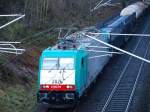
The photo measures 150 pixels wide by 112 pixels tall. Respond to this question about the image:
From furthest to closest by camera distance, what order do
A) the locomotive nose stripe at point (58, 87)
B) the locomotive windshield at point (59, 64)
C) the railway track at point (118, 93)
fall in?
the railway track at point (118, 93) < the locomotive windshield at point (59, 64) < the locomotive nose stripe at point (58, 87)

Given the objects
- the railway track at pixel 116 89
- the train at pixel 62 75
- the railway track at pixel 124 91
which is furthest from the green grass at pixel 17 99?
the railway track at pixel 124 91

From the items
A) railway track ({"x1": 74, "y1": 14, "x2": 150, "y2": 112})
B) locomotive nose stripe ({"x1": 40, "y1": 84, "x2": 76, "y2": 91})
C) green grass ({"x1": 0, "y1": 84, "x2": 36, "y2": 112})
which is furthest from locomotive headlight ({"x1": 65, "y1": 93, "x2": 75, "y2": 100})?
green grass ({"x1": 0, "y1": 84, "x2": 36, "y2": 112})

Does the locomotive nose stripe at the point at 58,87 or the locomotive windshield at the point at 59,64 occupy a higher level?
the locomotive windshield at the point at 59,64

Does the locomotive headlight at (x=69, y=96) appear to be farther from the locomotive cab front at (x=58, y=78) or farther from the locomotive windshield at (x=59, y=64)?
the locomotive windshield at (x=59, y=64)

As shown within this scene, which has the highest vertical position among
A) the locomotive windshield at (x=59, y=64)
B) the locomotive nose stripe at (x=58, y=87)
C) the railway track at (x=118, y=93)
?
the locomotive windshield at (x=59, y=64)

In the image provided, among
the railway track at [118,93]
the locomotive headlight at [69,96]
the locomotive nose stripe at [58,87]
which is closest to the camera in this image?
the locomotive headlight at [69,96]

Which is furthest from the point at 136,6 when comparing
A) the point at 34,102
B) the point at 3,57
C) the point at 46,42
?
the point at 34,102

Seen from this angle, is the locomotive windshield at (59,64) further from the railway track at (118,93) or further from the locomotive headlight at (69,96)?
the railway track at (118,93)

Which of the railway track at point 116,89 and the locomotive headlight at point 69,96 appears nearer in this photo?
the locomotive headlight at point 69,96

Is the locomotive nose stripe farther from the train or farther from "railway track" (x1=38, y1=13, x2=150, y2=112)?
"railway track" (x1=38, y1=13, x2=150, y2=112)

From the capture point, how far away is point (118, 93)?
1193 inches

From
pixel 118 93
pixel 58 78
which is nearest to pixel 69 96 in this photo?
pixel 58 78

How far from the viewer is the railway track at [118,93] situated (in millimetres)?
27153

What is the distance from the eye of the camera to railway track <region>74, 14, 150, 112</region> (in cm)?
2715
